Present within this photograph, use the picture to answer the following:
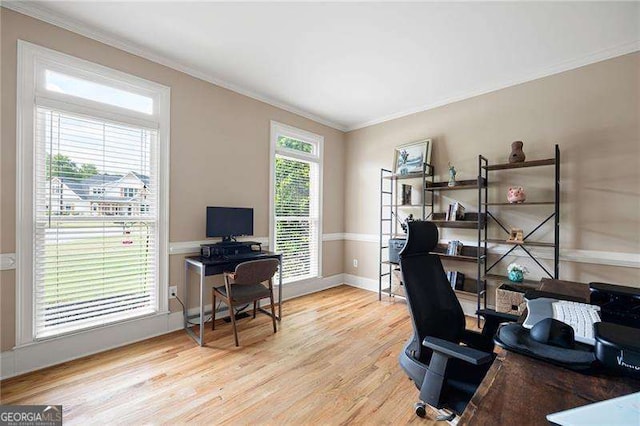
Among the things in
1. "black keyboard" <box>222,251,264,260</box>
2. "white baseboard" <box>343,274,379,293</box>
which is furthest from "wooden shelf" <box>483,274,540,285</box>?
"black keyboard" <box>222,251,264,260</box>

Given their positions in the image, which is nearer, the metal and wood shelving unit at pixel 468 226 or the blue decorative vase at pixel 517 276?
the blue decorative vase at pixel 517 276

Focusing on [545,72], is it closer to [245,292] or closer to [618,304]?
[618,304]

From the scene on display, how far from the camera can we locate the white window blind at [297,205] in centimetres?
389

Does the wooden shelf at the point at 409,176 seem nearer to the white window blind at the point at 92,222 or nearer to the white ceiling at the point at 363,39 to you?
the white ceiling at the point at 363,39

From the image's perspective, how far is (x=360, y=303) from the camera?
3.82 metres

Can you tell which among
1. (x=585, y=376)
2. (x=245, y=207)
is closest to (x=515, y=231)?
(x=585, y=376)

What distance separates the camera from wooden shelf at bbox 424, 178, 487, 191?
3264mm

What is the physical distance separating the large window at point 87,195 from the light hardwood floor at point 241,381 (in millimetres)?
418

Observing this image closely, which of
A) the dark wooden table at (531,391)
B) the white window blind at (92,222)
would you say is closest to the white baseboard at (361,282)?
the white window blind at (92,222)

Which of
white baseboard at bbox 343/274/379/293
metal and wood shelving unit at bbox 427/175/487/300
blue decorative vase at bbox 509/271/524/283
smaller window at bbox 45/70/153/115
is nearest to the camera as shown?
smaller window at bbox 45/70/153/115

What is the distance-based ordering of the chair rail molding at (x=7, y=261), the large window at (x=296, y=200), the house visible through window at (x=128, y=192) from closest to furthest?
the chair rail molding at (x=7, y=261) → the house visible through window at (x=128, y=192) → the large window at (x=296, y=200)

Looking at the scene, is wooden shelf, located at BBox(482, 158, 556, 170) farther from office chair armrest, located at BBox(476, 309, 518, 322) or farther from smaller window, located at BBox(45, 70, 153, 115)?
smaller window, located at BBox(45, 70, 153, 115)

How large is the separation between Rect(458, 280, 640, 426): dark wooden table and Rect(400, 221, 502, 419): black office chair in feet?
0.76

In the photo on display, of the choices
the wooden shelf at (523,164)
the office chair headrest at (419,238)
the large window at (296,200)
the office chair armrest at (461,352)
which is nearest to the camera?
the office chair armrest at (461,352)
